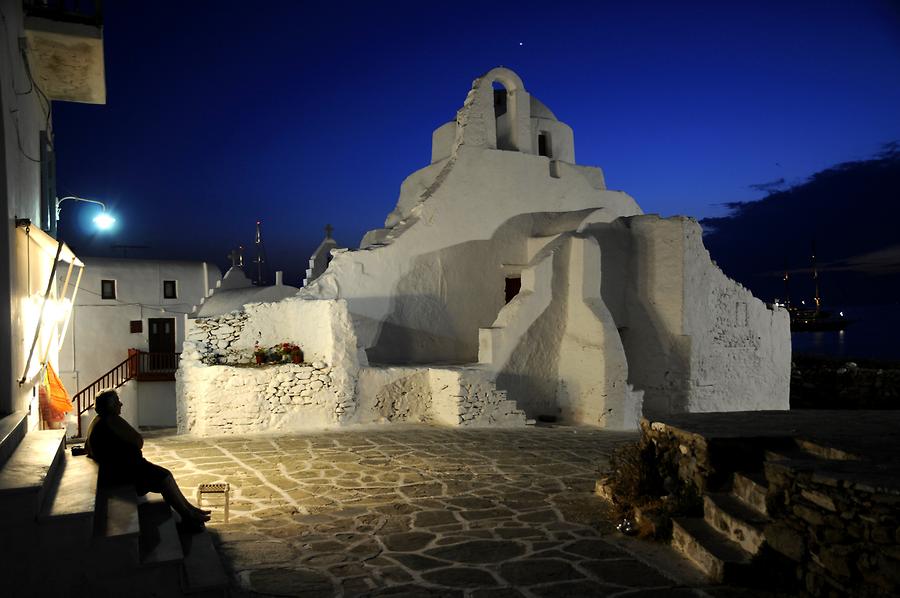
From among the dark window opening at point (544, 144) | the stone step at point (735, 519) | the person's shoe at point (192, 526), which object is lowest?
the person's shoe at point (192, 526)

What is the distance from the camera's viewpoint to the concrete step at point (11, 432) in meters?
4.77

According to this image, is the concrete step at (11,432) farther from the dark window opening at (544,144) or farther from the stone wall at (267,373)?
the dark window opening at (544,144)

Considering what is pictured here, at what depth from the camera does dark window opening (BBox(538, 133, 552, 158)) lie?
19.8 metres

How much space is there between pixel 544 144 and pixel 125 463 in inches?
652

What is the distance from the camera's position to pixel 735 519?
4.99m

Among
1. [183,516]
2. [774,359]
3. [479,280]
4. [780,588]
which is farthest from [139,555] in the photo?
[774,359]

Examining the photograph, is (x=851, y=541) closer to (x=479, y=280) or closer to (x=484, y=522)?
(x=484, y=522)

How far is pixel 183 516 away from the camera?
5566 millimetres

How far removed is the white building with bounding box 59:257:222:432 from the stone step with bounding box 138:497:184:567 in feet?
62.2

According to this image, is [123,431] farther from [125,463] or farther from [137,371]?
[137,371]

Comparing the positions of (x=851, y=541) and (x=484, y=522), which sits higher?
(x=851, y=541)

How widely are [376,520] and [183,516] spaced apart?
1767mm

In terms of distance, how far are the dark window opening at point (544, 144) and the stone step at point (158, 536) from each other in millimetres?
16245

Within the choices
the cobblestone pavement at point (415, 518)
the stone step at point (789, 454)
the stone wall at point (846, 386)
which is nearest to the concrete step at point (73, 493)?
the cobblestone pavement at point (415, 518)
